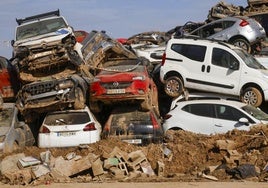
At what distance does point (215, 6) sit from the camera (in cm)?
3147

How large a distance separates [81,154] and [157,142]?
80.8 inches

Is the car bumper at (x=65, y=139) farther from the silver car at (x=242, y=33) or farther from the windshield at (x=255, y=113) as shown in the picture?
the silver car at (x=242, y=33)

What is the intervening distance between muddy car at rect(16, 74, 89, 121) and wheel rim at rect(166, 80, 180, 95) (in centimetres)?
348

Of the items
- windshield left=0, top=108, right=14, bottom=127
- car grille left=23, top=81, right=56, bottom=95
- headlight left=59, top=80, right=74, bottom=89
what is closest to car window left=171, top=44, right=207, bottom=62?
headlight left=59, top=80, right=74, bottom=89

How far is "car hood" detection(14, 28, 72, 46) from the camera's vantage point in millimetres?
18125

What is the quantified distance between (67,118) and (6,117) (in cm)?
201

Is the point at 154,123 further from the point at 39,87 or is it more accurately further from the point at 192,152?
the point at 39,87

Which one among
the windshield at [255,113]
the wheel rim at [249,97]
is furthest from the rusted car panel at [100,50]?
the windshield at [255,113]

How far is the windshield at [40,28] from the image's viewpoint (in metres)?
Answer: 19.0

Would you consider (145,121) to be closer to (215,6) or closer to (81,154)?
(81,154)

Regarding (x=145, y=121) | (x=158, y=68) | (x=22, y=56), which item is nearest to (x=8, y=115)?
(x=22, y=56)

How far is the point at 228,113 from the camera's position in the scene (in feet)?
51.8

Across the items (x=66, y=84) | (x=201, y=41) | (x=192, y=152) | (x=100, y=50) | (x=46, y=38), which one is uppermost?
(x=46, y=38)

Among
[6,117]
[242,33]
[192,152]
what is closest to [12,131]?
[6,117]
